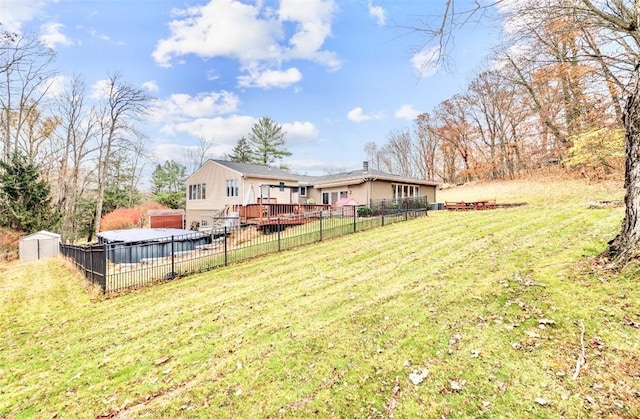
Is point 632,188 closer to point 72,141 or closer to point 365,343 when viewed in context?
point 365,343

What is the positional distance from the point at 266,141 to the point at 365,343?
42.1 m

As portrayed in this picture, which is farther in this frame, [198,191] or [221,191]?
[198,191]

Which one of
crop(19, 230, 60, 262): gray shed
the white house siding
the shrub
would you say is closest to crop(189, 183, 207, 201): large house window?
the white house siding

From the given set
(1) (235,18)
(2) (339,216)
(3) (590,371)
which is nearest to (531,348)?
(3) (590,371)

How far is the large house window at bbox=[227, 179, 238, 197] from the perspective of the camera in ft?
74.0

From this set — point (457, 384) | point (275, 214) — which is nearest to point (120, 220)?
point (275, 214)

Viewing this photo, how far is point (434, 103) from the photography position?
4238cm

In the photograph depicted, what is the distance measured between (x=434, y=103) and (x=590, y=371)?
45.0 metres

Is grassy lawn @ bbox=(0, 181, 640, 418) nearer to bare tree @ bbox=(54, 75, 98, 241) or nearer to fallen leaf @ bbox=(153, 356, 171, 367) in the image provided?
fallen leaf @ bbox=(153, 356, 171, 367)

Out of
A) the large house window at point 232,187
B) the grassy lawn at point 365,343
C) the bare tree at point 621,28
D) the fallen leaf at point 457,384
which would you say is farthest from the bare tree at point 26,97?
the fallen leaf at point 457,384

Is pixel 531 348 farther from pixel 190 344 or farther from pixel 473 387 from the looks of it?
pixel 190 344

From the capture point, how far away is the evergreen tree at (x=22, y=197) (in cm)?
1986

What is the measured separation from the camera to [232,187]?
22.9 metres

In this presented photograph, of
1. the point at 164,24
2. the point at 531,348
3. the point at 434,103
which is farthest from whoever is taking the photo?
the point at 434,103
